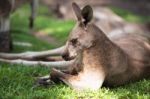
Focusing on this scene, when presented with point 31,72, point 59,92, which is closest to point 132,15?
point 31,72

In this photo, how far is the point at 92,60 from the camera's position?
5484 mm

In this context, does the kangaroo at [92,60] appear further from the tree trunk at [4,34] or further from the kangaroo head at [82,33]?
the tree trunk at [4,34]

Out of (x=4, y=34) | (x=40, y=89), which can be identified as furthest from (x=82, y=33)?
(x=4, y=34)

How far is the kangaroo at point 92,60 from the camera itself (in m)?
5.35

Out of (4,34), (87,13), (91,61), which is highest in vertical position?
(87,13)

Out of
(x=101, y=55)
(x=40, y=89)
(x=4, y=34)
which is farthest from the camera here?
(x=4, y=34)

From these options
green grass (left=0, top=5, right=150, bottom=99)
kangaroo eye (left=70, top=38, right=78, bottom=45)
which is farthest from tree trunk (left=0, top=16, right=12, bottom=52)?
kangaroo eye (left=70, top=38, right=78, bottom=45)

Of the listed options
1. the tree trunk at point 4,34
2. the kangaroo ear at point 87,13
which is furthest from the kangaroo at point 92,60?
the tree trunk at point 4,34

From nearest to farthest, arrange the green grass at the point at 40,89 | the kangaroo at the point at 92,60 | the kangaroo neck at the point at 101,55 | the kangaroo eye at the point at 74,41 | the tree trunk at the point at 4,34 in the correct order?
the green grass at the point at 40,89 < the kangaroo at the point at 92,60 < the kangaroo neck at the point at 101,55 < the kangaroo eye at the point at 74,41 < the tree trunk at the point at 4,34

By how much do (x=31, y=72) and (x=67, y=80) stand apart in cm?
111

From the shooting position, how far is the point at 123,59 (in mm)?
5637

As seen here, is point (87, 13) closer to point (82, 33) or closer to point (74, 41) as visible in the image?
point (82, 33)

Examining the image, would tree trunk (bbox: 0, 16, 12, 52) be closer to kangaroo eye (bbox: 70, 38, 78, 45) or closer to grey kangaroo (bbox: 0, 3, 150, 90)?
grey kangaroo (bbox: 0, 3, 150, 90)

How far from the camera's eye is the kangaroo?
211 inches
